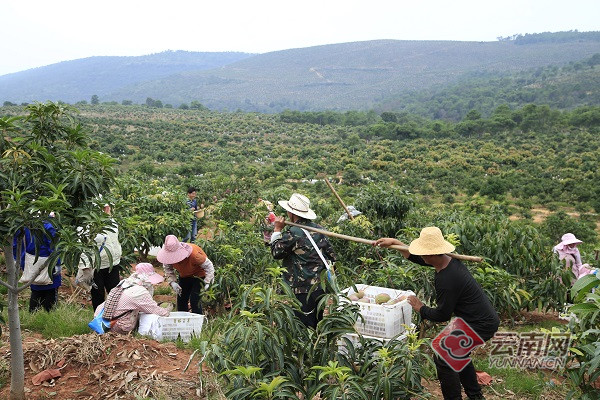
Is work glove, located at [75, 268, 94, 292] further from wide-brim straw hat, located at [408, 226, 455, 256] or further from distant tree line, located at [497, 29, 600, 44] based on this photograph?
distant tree line, located at [497, 29, 600, 44]

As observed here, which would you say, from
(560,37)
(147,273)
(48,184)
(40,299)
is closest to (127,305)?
(147,273)

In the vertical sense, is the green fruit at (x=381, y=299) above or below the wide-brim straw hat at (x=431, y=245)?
below

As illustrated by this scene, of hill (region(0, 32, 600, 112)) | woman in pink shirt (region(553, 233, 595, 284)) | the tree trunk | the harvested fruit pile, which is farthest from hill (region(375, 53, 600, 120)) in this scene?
the tree trunk

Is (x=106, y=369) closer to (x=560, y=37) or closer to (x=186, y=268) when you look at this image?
(x=186, y=268)

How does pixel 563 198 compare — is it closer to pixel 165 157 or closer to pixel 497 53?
pixel 165 157

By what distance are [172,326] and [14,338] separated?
56.7 inches

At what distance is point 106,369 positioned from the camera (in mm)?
4125

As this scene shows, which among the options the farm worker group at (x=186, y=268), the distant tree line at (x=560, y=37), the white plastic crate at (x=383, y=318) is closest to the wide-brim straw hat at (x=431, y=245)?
the white plastic crate at (x=383, y=318)

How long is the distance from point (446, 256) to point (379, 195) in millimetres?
4845

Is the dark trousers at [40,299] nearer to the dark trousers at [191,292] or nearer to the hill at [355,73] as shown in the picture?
the dark trousers at [191,292]

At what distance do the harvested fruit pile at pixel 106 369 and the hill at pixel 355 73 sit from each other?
114 metres

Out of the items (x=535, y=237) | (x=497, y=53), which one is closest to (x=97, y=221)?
(x=535, y=237)

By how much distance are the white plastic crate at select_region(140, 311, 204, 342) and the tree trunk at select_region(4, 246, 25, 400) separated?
125cm

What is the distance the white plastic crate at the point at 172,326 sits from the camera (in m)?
4.86
